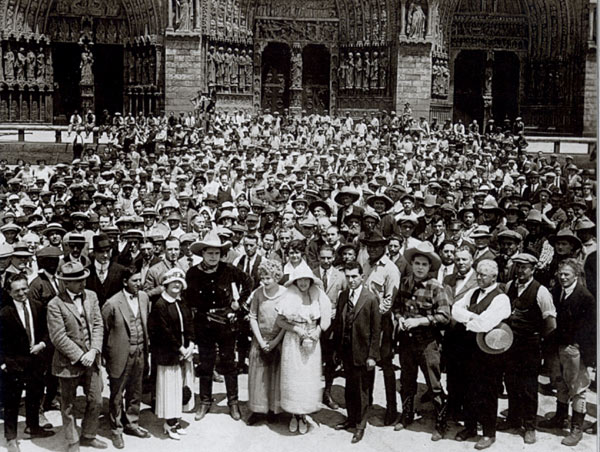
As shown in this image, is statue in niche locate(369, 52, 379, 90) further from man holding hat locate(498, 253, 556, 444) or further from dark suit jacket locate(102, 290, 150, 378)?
dark suit jacket locate(102, 290, 150, 378)

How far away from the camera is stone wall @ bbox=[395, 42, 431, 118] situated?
28.5 metres

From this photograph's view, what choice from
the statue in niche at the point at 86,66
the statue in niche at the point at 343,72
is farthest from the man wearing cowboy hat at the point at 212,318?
the statue in niche at the point at 86,66

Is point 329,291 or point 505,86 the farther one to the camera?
point 505,86

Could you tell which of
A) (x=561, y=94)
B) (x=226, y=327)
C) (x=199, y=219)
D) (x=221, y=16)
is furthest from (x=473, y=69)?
(x=226, y=327)

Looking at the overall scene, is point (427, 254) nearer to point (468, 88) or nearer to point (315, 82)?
point (315, 82)

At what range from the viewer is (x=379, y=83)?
1168 inches

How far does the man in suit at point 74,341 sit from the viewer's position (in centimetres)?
705

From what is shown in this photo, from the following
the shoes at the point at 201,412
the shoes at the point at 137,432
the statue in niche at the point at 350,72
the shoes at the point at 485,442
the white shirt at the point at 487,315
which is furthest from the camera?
the statue in niche at the point at 350,72

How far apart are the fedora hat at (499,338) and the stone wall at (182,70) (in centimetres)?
2211

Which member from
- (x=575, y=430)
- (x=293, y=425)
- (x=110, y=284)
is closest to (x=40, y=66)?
(x=110, y=284)

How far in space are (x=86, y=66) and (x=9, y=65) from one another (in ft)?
9.71

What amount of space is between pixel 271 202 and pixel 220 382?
469 cm

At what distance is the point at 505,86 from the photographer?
3180cm

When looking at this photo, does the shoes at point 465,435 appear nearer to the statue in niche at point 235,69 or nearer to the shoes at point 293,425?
the shoes at point 293,425
